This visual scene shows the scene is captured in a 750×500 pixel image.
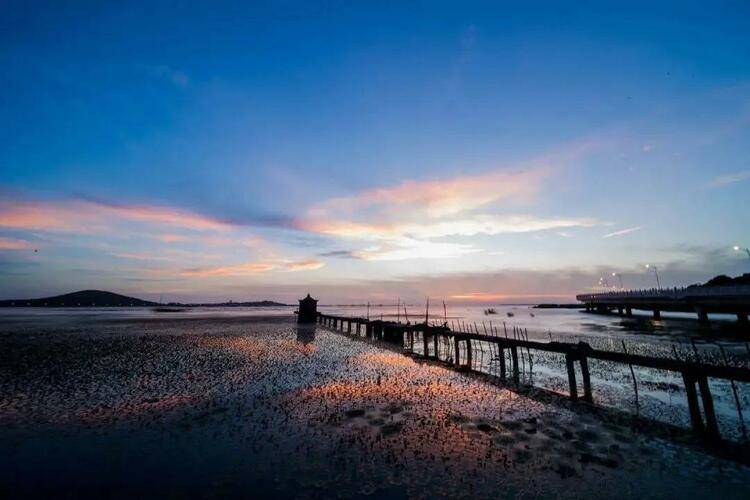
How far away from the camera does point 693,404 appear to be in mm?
9867

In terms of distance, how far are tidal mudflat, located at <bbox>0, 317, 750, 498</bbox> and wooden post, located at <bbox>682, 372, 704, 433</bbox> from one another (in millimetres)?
1708

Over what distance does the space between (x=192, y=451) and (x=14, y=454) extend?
382 cm

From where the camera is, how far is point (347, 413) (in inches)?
426

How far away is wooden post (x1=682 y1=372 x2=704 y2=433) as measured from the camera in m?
9.51

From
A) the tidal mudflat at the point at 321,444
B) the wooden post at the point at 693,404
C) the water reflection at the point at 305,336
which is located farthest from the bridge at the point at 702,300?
the water reflection at the point at 305,336

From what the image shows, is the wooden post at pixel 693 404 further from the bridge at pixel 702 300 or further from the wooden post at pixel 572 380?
the bridge at pixel 702 300

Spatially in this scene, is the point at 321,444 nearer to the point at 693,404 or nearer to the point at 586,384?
the point at 586,384

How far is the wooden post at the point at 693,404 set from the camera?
9508 mm

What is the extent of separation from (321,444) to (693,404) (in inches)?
408

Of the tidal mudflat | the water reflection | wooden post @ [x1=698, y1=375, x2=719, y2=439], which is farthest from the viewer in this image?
the water reflection

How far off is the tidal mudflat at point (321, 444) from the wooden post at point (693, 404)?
171cm

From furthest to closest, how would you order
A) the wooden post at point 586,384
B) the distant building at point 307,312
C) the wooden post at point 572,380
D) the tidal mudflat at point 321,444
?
the distant building at point 307,312 → the wooden post at point 572,380 → the wooden post at point 586,384 → the tidal mudflat at point 321,444

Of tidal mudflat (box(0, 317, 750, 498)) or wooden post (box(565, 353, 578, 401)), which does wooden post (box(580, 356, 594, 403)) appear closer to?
wooden post (box(565, 353, 578, 401))

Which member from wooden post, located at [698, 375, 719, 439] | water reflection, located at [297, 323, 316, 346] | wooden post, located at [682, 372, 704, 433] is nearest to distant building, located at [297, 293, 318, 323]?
water reflection, located at [297, 323, 316, 346]
